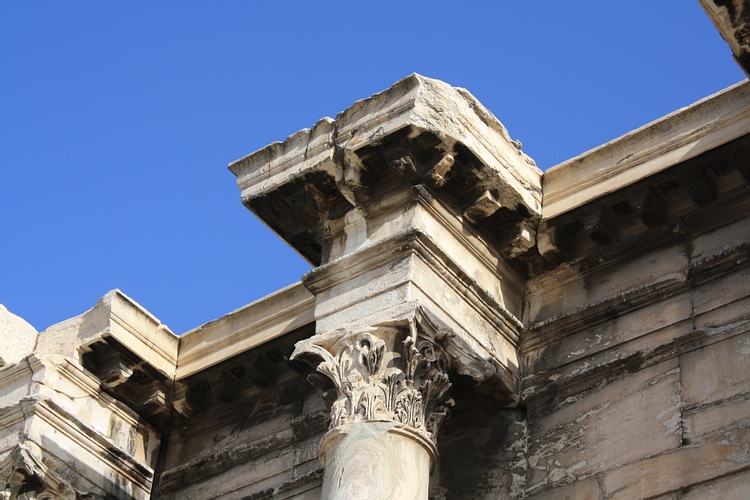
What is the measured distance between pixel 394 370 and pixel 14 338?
4323 mm

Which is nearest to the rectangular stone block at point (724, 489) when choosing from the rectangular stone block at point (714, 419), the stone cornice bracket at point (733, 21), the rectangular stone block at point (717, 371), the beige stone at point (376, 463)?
the rectangular stone block at point (714, 419)

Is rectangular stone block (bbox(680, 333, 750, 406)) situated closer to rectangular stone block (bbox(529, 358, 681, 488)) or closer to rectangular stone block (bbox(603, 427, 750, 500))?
rectangular stone block (bbox(529, 358, 681, 488))

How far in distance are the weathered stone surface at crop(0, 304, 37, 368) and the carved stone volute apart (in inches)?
138

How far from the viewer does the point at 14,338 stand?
39.4 ft

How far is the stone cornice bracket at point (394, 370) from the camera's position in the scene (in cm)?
874

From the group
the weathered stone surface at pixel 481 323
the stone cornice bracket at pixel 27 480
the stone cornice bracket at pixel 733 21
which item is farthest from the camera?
the stone cornice bracket at pixel 27 480

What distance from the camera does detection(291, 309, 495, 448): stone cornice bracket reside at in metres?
8.74

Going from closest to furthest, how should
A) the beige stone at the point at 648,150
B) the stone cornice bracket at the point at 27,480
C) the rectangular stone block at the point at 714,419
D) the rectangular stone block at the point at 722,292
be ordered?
the rectangular stone block at the point at 714,419 → the rectangular stone block at the point at 722,292 → the beige stone at the point at 648,150 → the stone cornice bracket at the point at 27,480

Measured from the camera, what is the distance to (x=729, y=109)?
951 centimetres

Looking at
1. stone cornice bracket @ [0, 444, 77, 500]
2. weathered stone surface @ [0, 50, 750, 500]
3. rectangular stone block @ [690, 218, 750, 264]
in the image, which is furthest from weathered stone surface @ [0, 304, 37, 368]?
rectangular stone block @ [690, 218, 750, 264]

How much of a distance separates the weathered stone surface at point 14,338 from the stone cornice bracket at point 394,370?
134 inches

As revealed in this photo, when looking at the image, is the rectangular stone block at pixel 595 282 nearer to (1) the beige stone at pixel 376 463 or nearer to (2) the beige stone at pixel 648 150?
(2) the beige stone at pixel 648 150

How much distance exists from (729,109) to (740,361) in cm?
171

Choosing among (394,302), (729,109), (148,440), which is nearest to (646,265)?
(729,109)
